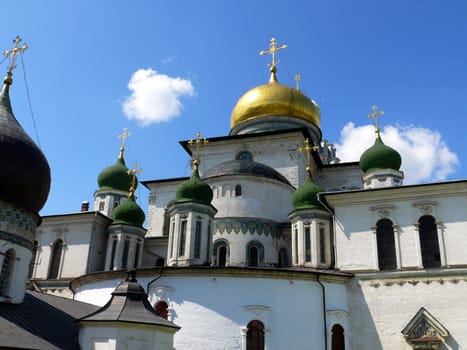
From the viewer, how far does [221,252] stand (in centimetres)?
1975

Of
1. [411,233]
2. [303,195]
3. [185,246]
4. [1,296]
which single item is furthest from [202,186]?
[1,296]

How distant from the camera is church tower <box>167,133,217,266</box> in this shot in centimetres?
1788

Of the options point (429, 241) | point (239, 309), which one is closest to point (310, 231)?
point (429, 241)

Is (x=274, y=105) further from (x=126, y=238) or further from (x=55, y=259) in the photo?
(x=55, y=259)

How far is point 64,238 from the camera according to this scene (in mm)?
22438

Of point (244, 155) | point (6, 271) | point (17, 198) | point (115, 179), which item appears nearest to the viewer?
point (6, 271)

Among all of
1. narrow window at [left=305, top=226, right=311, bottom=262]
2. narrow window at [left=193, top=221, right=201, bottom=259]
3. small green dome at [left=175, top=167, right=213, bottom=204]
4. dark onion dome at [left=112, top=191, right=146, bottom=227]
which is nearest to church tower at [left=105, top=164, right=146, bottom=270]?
dark onion dome at [left=112, top=191, right=146, bottom=227]

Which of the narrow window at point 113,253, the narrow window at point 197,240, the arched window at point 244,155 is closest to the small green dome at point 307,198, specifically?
the narrow window at point 197,240

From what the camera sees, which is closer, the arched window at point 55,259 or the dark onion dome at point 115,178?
the arched window at point 55,259

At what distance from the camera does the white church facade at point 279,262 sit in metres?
15.3

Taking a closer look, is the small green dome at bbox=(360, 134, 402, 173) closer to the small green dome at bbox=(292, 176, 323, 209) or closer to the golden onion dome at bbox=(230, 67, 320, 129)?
the small green dome at bbox=(292, 176, 323, 209)

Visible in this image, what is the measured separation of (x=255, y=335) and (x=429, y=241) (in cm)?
665

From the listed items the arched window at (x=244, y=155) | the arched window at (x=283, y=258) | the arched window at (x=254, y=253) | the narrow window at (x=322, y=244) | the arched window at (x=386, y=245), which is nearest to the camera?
the arched window at (x=386, y=245)

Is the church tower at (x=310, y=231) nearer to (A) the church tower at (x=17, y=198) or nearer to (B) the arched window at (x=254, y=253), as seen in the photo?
(B) the arched window at (x=254, y=253)
